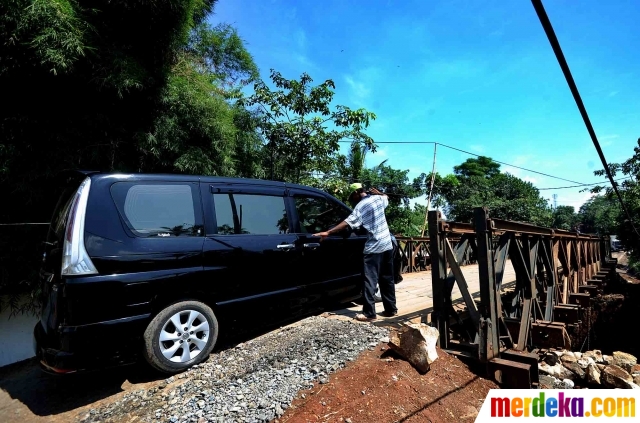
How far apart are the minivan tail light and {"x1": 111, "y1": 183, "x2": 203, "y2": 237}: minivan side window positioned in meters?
0.27

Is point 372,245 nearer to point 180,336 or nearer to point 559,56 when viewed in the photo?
point 180,336

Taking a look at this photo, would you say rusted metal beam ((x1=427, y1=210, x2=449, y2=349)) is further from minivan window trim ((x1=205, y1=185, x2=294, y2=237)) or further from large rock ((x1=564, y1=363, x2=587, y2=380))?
large rock ((x1=564, y1=363, x2=587, y2=380))

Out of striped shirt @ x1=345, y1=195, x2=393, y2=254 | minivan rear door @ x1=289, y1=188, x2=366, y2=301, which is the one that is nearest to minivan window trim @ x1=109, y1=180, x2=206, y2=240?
minivan rear door @ x1=289, y1=188, x2=366, y2=301

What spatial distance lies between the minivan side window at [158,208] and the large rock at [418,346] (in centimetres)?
209

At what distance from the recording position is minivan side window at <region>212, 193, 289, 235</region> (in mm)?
3454

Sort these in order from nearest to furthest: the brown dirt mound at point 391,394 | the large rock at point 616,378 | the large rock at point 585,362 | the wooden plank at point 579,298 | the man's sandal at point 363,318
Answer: the brown dirt mound at point 391,394, the large rock at point 616,378, the man's sandal at point 363,318, the large rock at point 585,362, the wooden plank at point 579,298

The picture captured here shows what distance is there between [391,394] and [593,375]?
3.27 meters

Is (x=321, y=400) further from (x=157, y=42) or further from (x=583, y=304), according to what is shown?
(x=583, y=304)

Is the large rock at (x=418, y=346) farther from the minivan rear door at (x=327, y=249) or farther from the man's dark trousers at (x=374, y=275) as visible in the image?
the minivan rear door at (x=327, y=249)

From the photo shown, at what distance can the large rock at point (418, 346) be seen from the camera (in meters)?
2.96

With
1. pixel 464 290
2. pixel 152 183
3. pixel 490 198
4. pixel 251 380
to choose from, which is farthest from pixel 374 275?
pixel 490 198

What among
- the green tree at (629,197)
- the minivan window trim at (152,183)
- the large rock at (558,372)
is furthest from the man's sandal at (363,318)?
the green tree at (629,197)

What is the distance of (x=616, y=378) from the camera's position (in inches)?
154

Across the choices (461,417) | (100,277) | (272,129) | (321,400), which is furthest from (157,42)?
(461,417)
